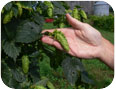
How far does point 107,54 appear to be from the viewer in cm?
130

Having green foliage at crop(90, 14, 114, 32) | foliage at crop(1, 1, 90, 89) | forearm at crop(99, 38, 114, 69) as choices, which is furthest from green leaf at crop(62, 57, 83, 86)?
green foliage at crop(90, 14, 114, 32)

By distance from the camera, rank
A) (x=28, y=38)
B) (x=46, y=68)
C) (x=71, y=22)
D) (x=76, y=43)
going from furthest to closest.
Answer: (x=46, y=68), (x=76, y=43), (x=71, y=22), (x=28, y=38)

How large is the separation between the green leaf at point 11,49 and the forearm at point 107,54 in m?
0.54

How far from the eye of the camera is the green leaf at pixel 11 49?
39.9 inches

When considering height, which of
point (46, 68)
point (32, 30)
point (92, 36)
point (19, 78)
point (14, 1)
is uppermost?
point (14, 1)

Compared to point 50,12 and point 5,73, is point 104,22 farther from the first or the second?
point 5,73

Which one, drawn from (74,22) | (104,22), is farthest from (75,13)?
(104,22)

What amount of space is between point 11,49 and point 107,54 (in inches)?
23.6

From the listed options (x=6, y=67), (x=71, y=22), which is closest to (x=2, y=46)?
(x=6, y=67)

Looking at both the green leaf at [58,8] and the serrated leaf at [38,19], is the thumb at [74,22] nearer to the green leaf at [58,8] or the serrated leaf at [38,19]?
the green leaf at [58,8]

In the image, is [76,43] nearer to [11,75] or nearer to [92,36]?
[92,36]

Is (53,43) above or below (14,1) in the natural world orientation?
below

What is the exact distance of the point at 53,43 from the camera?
1097mm

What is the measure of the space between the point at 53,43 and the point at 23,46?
0.19 metres
